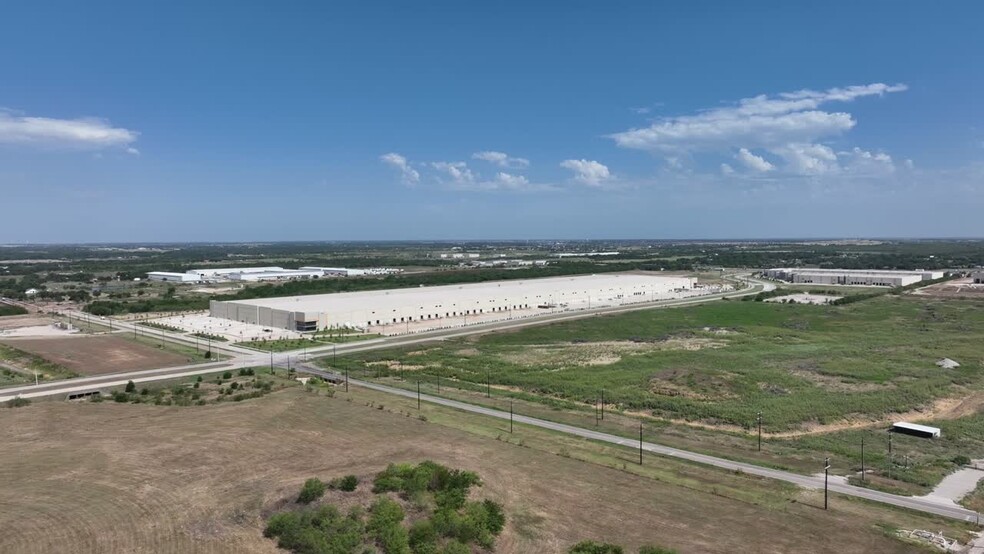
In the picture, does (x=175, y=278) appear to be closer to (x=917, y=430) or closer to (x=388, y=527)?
(x=388, y=527)

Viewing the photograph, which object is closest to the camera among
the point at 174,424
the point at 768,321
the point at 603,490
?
the point at 603,490

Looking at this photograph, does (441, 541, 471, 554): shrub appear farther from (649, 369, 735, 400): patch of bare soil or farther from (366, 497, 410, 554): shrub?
(649, 369, 735, 400): patch of bare soil

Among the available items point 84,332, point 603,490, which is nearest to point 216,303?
point 84,332

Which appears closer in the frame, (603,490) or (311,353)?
(603,490)

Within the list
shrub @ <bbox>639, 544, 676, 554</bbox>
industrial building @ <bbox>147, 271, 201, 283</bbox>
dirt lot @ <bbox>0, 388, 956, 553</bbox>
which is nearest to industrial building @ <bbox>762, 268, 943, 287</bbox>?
dirt lot @ <bbox>0, 388, 956, 553</bbox>

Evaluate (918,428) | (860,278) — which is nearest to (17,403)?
(918,428)

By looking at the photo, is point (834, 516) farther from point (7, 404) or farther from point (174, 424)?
point (7, 404)
